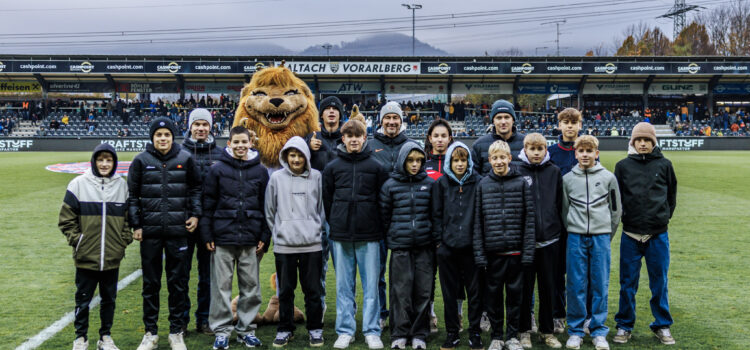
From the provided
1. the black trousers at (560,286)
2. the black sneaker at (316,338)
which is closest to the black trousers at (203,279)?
the black sneaker at (316,338)

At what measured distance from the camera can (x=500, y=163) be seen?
15.2 ft

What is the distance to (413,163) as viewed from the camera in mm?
4797

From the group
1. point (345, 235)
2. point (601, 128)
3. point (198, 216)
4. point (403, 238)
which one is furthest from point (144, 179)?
point (601, 128)

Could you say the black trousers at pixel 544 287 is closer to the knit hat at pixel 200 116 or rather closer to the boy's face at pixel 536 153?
the boy's face at pixel 536 153

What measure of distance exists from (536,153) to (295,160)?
6.61 ft

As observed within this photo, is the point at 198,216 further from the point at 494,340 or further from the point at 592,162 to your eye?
the point at 592,162

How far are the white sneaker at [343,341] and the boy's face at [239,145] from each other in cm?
174

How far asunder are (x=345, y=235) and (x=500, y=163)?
1.41 m

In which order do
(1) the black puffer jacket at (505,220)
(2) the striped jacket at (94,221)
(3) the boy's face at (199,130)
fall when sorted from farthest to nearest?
(3) the boy's face at (199,130) < (1) the black puffer jacket at (505,220) < (2) the striped jacket at (94,221)

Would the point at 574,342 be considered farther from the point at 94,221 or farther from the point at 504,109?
the point at 94,221

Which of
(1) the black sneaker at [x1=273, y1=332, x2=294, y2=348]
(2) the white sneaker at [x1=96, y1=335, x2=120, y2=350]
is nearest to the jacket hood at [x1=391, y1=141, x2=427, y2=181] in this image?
(1) the black sneaker at [x1=273, y1=332, x2=294, y2=348]

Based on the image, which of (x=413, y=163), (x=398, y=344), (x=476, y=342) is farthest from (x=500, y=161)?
(x=398, y=344)

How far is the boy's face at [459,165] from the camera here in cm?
473

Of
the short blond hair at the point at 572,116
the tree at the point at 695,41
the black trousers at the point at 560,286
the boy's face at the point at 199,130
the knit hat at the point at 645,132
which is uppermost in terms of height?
the tree at the point at 695,41
